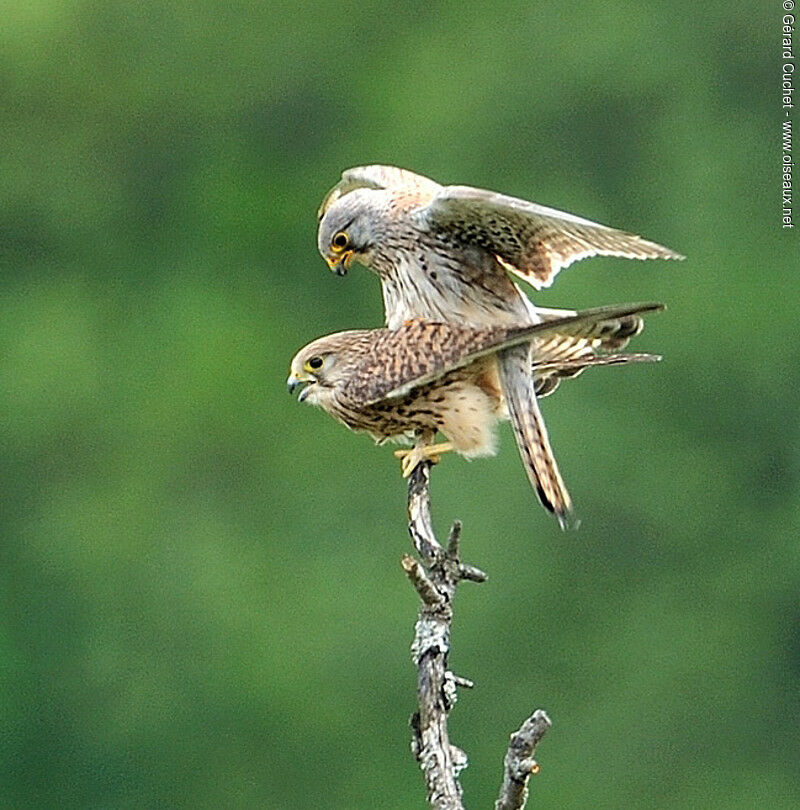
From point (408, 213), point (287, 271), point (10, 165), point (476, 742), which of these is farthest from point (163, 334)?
point (408, 213)

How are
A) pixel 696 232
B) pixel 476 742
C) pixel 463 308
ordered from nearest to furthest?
pixel 463 308
pixel 476 742
pixel 696 232

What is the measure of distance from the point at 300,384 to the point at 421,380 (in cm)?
34

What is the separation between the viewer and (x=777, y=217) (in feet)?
49.9

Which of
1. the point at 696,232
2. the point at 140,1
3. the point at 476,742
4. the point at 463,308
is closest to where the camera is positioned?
the point at 463,308

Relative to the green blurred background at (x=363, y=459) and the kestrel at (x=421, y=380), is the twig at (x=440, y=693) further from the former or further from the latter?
the green blurred background at (x=363, y=459)

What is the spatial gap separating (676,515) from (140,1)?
727 cm

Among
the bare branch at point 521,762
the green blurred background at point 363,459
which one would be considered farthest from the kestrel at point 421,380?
the green blurred background at point 363,459

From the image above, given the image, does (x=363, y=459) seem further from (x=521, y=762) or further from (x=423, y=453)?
(x=521, y=762)

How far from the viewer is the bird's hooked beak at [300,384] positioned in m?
4.28

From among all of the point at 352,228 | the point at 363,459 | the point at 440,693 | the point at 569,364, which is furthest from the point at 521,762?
the point at 363,459

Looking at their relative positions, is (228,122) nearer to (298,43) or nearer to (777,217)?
(298,43)

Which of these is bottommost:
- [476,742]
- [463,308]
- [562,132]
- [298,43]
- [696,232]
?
[463,308]

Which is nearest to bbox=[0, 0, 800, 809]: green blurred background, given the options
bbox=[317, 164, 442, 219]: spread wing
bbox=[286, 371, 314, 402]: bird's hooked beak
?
bbox=[317, 164, 442, 219]: spread wing

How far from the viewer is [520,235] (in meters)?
4.37
